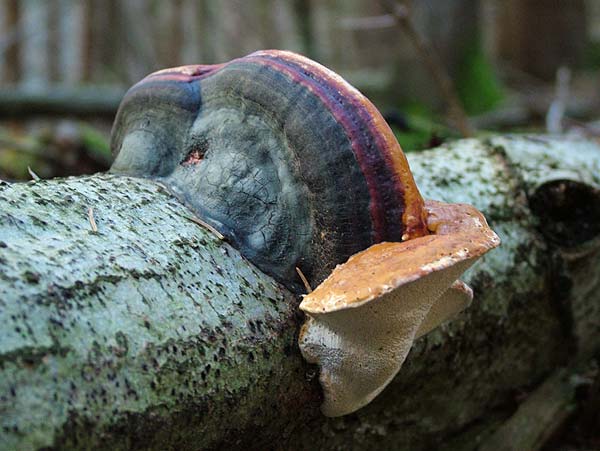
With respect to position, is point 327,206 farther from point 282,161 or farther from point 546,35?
point 546,35

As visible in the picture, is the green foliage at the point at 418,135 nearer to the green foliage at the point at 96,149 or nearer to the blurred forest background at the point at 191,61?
the blurred forest background at the point at 191,61

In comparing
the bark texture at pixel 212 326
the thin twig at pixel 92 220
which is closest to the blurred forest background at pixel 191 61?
the bark texture at pixel 212 326

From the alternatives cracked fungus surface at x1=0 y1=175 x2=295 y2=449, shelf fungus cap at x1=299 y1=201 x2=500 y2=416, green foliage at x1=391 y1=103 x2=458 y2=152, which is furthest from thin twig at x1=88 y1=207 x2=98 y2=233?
green foliage at x1=391 y1=103 x2=458 y2=152

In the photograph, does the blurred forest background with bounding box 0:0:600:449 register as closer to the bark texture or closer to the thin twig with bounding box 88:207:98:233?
the bark texture

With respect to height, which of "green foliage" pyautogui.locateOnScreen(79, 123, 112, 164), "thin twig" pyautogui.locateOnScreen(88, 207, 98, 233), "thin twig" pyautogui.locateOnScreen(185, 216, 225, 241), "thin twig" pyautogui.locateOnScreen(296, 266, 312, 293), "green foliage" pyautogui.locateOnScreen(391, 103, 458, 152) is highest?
"thin twig" pyautogui.locateOnScreen(88, 207, 98, 233)

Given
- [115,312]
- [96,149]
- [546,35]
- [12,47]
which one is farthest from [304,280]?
[546,35]

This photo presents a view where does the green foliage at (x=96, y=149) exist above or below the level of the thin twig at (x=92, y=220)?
below
